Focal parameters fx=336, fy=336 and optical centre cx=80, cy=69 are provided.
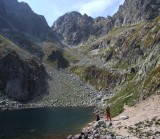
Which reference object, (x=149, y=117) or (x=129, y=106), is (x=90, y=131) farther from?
(x=129, y=106)

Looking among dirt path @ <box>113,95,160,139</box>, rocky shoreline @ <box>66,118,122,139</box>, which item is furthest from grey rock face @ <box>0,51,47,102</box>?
rocky shoreline @ <box>66,118,122,139</box>

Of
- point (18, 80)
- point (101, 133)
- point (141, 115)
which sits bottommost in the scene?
point (101, 133)

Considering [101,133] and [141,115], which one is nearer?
[101,133]

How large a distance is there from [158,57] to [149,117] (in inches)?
1210

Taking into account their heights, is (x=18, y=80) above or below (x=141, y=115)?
above

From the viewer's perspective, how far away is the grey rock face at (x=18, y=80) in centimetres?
17539

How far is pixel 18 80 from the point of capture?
18300 cm

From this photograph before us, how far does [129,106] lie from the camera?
6962 cm

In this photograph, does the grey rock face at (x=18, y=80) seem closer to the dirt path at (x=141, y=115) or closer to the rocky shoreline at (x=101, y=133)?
the dirt path at (x=141, y=115)

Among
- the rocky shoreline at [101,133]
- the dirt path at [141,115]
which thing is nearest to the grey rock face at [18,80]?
the dirt path at [141,115]

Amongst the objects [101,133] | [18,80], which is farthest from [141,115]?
[18,80]

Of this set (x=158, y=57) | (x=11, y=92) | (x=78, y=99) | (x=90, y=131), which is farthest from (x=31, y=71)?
(x=90, y=131)

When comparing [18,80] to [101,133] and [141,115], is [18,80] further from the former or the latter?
[101,133]

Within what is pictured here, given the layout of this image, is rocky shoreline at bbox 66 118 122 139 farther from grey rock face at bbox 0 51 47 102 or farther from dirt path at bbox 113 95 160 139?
grey rock face at bbox 0 51 47 102
